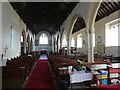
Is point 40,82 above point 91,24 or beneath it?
beneath

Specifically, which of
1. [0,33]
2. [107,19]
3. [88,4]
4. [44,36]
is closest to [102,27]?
[107,19]

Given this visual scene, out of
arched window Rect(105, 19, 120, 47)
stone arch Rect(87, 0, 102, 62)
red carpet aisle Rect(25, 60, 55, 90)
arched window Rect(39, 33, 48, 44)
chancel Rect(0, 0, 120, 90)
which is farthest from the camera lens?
arched window Rect(39, 33, 48, 44)

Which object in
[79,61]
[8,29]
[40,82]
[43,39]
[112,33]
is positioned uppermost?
[43,39]

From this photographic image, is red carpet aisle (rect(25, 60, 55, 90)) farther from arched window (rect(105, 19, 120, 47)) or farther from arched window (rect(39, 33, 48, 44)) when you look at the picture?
arched window (rect(39, 33, 48, 44))

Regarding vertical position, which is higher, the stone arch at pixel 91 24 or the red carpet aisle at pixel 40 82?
the stone arch at pixel 91 24

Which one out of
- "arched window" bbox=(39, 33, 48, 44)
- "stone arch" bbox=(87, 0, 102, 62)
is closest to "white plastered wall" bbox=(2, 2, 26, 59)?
"stone arch" bbox=(87, 0, 102, 62)

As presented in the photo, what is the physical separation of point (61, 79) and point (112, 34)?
6.67 m

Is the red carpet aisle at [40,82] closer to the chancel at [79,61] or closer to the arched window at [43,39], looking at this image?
the chancel at [79,61]

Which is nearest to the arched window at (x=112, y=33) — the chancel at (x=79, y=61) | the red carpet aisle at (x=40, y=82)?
the chancel at (x=79, y=61)

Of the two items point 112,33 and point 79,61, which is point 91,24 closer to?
point 112,33

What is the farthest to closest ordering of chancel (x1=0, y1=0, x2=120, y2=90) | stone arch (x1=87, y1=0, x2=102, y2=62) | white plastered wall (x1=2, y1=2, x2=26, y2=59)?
1. white plastered wall (x1=2, y1=2, x2=26, y2=59)
2. stone arch (x1=87, y1=0, x2=102, y2=62)
3. chancel (x1=0, y1=0, x2=120, y2=90)

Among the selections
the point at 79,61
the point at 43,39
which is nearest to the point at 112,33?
the point at 79,61

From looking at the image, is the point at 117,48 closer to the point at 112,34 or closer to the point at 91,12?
the point at 112,34

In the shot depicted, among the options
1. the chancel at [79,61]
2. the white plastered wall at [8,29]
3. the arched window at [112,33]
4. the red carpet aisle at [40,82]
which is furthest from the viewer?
the arched window at [112,33]
